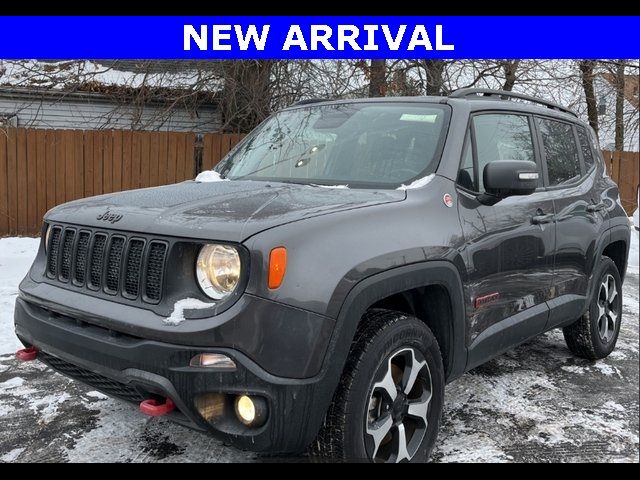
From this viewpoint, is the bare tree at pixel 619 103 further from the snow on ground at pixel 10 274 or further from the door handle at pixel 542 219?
the snow on ground at pixel 10 274

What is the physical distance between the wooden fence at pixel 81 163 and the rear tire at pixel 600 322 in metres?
8.22

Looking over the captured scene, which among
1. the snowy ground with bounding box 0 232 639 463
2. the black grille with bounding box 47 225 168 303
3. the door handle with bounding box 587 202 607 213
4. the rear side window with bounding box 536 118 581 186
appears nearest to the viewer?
the black grille with bounding box 47 225 168 303

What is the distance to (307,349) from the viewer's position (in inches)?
88.5

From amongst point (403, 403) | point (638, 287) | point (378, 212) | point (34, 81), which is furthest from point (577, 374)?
point (34, 81)

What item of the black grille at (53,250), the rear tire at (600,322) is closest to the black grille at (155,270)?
the black grille at (53,250)

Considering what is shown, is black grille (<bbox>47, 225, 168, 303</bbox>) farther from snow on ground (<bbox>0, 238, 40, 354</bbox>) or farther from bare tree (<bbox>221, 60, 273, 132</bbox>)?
bare tree (<bbox>221, 60, 273, 132</bbox>)

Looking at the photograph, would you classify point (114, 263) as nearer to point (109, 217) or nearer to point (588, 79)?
point (109, 217)

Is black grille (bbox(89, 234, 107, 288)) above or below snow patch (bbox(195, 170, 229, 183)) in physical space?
below

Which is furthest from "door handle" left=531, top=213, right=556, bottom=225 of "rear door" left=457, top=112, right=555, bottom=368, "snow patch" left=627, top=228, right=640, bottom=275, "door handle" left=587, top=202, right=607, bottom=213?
"snow patch" left=627, top=228, right=640, bottom=275

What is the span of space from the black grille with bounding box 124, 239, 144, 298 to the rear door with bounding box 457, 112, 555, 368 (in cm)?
158

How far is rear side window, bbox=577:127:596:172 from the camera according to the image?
462cm

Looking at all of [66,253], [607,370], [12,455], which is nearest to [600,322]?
[607,370]

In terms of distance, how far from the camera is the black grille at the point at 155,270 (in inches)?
94.7

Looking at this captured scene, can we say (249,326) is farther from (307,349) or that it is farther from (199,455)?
(199,455)
